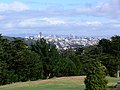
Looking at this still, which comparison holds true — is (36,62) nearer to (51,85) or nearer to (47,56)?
(47,56)

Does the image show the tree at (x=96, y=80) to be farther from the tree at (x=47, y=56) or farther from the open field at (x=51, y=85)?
the tree at (x=47, y=56)

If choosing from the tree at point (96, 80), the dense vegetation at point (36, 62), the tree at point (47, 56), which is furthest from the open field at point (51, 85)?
the tree at point (96, 80)

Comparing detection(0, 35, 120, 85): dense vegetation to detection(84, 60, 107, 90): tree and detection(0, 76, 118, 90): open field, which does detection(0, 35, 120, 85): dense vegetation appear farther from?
detection(84, 60, 107, 90): tree

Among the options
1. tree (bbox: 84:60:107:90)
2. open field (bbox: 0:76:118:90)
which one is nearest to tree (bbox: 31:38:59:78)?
open field (bbox: 0:76:118:90)

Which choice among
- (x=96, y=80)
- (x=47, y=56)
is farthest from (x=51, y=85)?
(x=96, y=80)

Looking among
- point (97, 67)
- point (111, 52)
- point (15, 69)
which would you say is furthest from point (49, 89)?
point (111, 52)

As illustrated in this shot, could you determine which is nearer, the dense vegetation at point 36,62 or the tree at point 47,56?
the dense vegetation at point 36,62

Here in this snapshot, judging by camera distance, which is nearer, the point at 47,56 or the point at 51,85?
the point at 51,85

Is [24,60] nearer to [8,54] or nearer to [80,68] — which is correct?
[8,54]

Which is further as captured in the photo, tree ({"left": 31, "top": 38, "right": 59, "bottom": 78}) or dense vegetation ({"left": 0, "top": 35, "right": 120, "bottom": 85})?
tree ({"left": 31, "top": 38, "right": 59, "bottom": 78})
